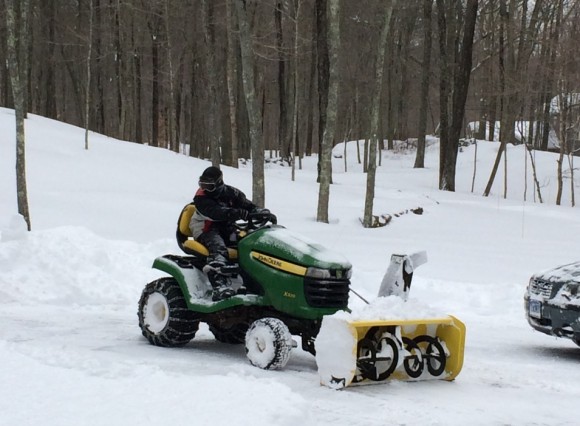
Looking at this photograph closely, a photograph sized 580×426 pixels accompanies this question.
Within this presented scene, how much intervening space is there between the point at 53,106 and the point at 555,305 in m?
34.4

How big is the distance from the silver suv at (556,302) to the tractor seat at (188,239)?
3524 mm

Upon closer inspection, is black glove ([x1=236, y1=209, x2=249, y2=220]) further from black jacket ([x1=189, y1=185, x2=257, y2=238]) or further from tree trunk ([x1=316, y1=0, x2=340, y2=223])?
tree trunk ([x1=316, y1=0, x2=340, y2=223])

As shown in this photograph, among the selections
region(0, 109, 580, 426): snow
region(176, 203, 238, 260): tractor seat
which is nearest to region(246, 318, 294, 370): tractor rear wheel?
region(0, 109, 580, 426): snow

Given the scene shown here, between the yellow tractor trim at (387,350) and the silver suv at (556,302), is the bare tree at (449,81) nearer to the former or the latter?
the silver suv at (556,302)

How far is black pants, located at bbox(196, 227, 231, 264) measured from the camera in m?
7.04

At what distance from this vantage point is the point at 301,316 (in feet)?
21.2

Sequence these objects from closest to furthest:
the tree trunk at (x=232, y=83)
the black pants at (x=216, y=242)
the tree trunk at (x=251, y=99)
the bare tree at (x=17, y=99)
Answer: the black pants at (x=216, y=242)
the bare tree at (x=17, y=99)
the tree trunk at (x=251, y=99)
the tree trunk at (x=232, y=83)

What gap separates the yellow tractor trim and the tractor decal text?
0.66 meters

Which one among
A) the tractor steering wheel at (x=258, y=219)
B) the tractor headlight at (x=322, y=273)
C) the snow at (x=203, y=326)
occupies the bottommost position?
the snow at (x=203, y=326)

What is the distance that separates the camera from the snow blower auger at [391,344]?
19.0ft

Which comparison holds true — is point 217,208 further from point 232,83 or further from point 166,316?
point 232,83

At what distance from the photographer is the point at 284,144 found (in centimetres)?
4009

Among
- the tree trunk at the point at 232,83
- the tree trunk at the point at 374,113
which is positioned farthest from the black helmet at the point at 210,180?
the tree trunk at the point at 232,83

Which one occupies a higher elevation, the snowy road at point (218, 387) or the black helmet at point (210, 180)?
the black helmet at point (210, 180)
